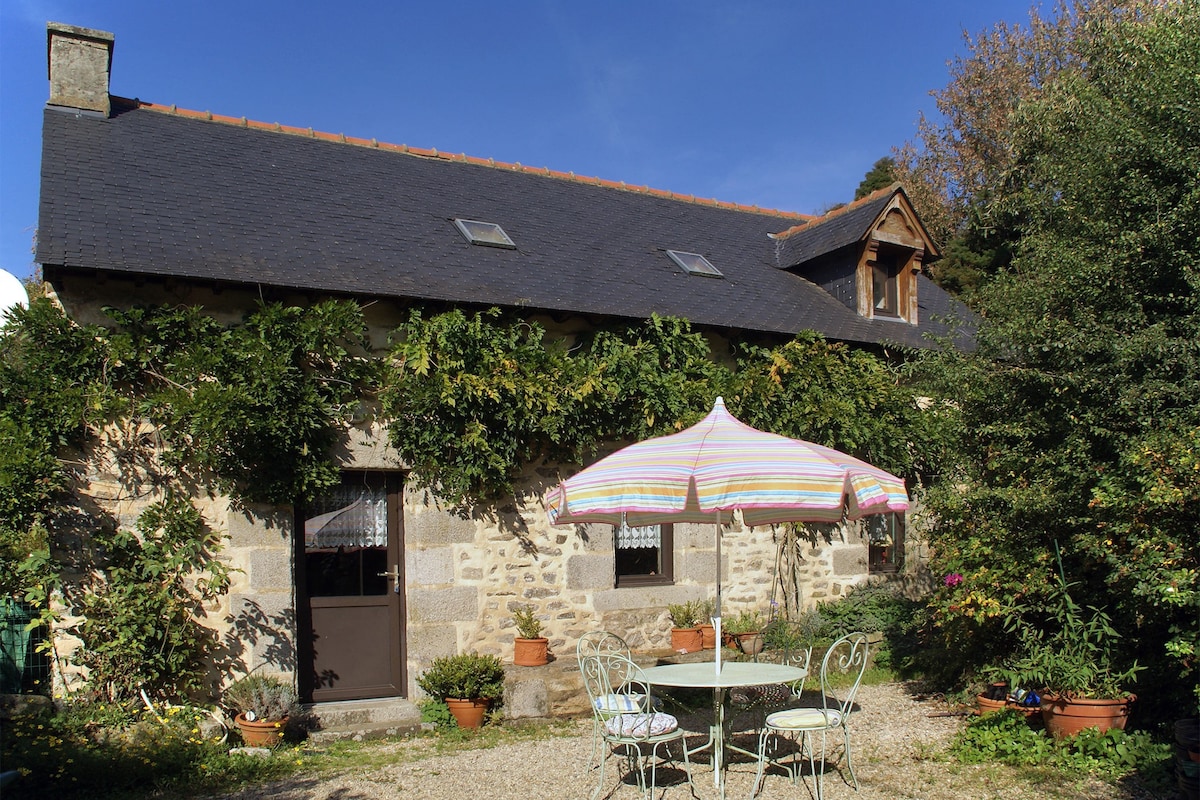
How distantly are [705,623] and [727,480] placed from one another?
4311mm

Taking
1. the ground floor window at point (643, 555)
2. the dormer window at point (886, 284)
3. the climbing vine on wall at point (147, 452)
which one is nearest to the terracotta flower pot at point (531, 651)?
the ground floor window at point (643, 555)

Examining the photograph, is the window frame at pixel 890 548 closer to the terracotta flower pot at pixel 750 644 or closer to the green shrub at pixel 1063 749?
the terracotta flower pot at pixel 750 644

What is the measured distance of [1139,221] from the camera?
6363mm

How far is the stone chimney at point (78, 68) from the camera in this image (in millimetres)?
9109

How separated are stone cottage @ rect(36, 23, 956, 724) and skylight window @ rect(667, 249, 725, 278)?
4cm

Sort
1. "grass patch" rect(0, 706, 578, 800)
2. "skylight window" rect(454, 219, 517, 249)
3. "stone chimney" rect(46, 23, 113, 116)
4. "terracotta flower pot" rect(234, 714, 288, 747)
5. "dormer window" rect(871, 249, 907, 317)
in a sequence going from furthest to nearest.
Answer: "dormer window" rect(871, 249, 907, 317), "skylight window" rect(454, 219, 517, 249), "stone chimney" rect(46, 23, 113, 116), "terracotta flower pot" rect(234, 714, 288, 747), "grass patch" rect(0, 706, 578, 800)

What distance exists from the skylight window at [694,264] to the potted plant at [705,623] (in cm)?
375

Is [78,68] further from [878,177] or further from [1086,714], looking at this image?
[878,177]

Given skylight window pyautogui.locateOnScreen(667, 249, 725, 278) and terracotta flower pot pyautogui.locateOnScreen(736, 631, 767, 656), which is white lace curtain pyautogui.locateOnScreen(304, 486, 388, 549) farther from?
skylight window pyautogui.locateOnScreen(667, 249, 725, 278)

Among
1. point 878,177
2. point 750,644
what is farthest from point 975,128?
point 750,644

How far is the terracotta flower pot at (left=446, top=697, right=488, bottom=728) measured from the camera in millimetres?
7207

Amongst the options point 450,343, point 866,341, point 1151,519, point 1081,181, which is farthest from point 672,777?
point 866,341

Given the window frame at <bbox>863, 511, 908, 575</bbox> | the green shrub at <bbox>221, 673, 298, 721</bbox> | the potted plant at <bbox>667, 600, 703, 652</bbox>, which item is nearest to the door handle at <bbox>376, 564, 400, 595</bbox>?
the green shrub at <bbox>221, 673, 298, 721</bbox>

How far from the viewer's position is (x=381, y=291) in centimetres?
752
